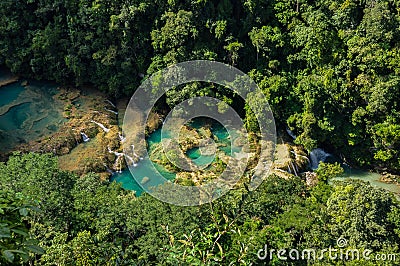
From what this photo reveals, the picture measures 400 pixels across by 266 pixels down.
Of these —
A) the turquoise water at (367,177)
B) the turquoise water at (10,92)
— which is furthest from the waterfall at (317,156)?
the turquoise water at (10,92)

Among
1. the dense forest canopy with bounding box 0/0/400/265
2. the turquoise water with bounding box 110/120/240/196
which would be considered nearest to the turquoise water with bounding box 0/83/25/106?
the dense forest canopy with bounding box 0/0/400/265

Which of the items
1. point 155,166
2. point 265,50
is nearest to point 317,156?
point 265,50

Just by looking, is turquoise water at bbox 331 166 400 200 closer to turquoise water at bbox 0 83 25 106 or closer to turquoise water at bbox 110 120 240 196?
turquoise water at bbox 110 120 240 196

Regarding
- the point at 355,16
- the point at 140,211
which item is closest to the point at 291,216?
the point at 140,211

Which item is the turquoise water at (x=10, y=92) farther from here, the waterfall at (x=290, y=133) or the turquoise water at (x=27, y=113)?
the waterfall at (x=290, y=133)

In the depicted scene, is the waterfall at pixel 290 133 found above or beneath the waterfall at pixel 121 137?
above

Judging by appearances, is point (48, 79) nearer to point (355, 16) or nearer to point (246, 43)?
point (246, 43)
